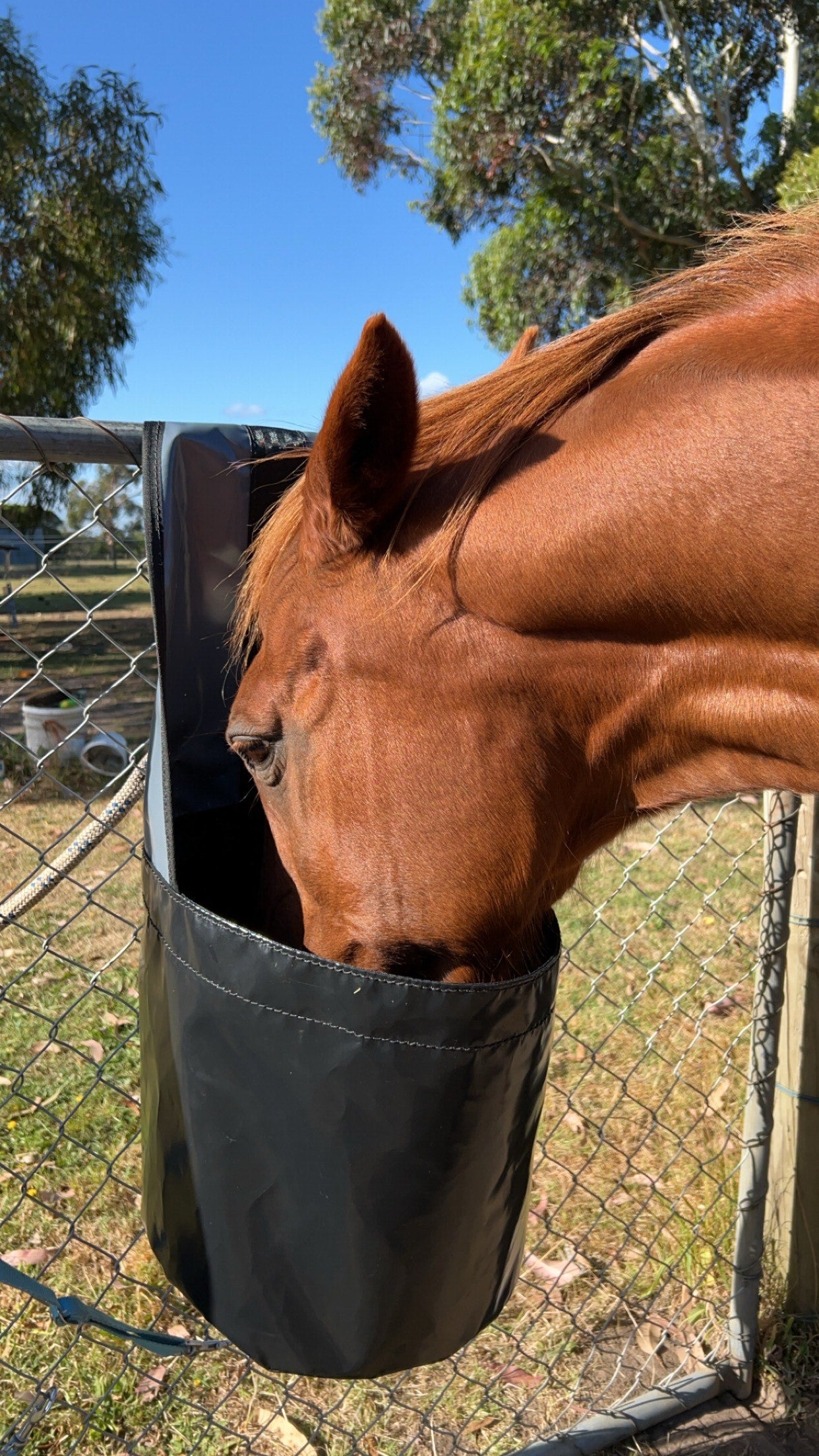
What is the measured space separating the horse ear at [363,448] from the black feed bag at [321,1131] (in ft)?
0.87

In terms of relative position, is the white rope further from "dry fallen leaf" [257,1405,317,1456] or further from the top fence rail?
"dry fallen leaf" [257,1405,317,1456]

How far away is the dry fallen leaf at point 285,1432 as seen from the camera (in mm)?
1921

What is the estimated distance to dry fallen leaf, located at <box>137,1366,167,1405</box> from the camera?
6.61 ft

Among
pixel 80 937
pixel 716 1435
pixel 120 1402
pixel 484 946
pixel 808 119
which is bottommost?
pixel 80 937

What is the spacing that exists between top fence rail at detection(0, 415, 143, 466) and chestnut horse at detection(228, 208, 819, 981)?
0.30 meters

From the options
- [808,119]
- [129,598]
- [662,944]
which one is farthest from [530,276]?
[662,944]

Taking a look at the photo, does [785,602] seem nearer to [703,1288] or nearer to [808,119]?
[703,1288]

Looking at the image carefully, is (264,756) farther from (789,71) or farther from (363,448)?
(789,71)

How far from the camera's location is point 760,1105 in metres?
2.17

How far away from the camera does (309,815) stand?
1468 millimetres

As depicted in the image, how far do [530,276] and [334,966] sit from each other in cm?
1319

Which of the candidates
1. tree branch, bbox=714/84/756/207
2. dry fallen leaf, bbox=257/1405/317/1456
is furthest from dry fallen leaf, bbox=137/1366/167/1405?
tree branch, bbox=714/84/756/207

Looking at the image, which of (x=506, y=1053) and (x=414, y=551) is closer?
(x=506, y=1053)

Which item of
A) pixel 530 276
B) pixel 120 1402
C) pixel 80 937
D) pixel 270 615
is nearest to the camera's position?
pixel 270 615
